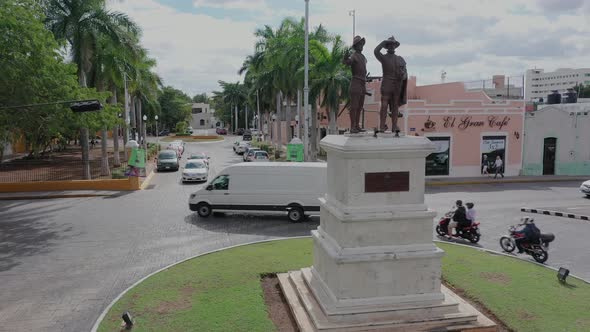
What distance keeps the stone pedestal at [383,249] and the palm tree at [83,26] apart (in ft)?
66.8

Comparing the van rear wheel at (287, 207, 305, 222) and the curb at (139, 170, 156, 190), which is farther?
the curb at (139, 170, 156, 190)

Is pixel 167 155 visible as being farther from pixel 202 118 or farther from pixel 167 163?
pixel 202 118

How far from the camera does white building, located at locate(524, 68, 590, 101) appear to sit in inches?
6171

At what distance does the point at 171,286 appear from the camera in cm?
1005

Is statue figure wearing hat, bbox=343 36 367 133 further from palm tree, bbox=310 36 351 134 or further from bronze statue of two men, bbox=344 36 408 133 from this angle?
palm tree, bbox=310 36 351 134

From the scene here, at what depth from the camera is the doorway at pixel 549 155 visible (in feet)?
98.3

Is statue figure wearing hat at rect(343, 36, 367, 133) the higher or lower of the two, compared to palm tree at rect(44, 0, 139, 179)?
lower

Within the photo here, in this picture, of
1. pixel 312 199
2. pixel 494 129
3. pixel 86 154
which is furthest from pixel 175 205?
pixel 494 129

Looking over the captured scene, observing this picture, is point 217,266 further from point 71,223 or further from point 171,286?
point 71,223

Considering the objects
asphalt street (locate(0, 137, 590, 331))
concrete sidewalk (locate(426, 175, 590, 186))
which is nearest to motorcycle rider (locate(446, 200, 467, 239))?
asphalt street (locate(0, 137, 590, 331))

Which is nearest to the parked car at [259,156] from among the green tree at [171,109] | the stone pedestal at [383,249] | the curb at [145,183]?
the curb at [145,183]

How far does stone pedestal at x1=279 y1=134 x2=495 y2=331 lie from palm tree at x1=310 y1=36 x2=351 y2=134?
22.6 m

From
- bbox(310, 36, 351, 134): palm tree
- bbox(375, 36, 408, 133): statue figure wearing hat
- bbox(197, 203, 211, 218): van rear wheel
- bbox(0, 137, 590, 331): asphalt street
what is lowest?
bbox(0, 137, 590, 331): asphalt street

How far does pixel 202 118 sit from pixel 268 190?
362ft
